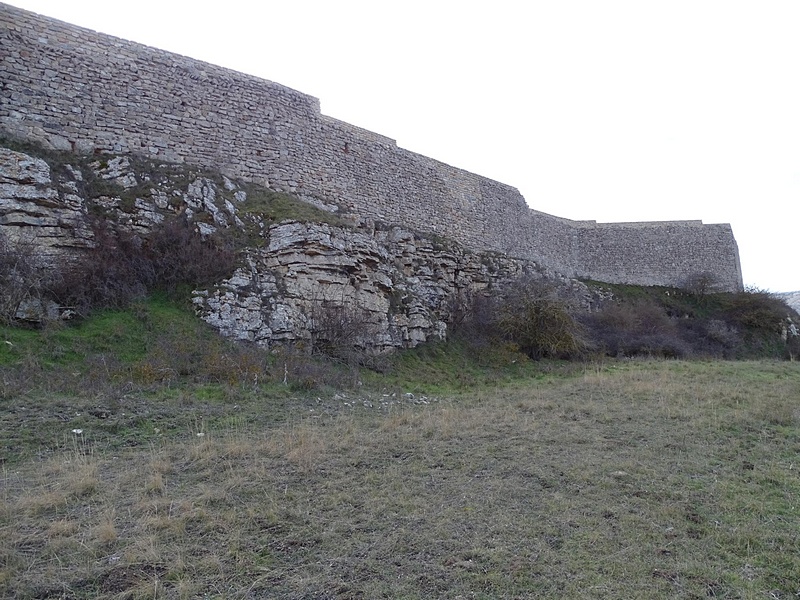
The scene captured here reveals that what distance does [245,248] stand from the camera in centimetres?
1226

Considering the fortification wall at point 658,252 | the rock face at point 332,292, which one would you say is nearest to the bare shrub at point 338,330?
the rock face at point 332,292

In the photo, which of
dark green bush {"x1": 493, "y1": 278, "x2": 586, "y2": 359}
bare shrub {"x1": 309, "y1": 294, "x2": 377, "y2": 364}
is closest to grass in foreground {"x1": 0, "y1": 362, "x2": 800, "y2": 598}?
bare shrub {"x1": 309, "y1": 294, "x2": 377, "y2": 364}

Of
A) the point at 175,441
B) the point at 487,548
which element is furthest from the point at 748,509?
the point at 175,441

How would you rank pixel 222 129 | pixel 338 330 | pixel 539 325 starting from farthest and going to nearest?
pixel 539 325, pixel 222 129, pixel 338 330

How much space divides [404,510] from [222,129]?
12704mm

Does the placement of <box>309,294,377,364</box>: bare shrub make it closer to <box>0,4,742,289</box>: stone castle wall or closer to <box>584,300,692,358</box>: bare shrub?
<box>0,4,742,289</box>: stone castle wall

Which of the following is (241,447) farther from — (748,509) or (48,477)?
(748,509)

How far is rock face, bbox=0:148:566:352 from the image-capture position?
33.0 ft

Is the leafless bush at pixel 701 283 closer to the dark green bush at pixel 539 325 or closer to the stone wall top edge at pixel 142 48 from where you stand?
the dark green bush at pixel 539 325

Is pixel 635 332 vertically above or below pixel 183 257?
above

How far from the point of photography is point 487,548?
398 centimetres

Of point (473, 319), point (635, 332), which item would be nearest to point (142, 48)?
point (473, 319)

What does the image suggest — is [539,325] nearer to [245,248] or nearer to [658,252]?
[245,248]

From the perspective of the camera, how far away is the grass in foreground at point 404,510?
138 inches
